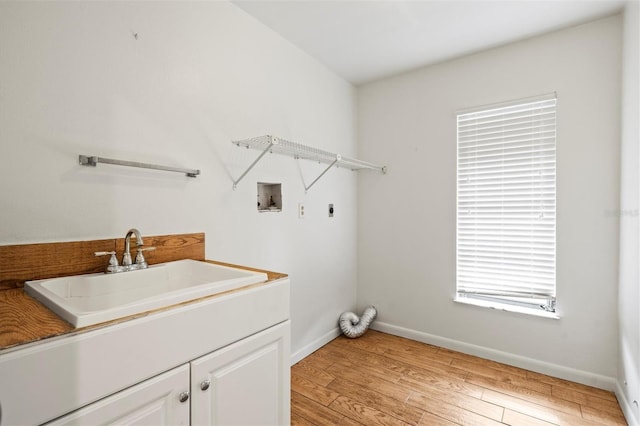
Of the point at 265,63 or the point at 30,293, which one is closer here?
the point at 30,293

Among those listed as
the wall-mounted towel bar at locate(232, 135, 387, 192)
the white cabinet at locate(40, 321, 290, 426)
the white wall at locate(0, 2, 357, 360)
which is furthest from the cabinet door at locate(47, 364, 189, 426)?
the wall-mounted towel bar at locate(232, 135, 387, 192)

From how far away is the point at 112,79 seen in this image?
136 centimetres

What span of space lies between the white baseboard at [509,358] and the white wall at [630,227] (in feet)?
0.46

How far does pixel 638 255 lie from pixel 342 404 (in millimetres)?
1753

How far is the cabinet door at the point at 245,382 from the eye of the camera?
1009 millimetres

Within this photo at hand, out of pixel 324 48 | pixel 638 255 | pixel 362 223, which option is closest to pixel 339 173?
pixel 362 223

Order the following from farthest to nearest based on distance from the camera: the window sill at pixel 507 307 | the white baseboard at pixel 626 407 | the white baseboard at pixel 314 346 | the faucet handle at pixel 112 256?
the white baseboard at pixel 314 346 → the window sill at pixel 507 307 → the white baseboard at pixel 626 407 → the faucet handle at pixel 112 256

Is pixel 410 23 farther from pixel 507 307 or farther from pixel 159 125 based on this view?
pixel 507 307

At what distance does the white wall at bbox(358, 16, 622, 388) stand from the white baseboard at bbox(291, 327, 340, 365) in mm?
458

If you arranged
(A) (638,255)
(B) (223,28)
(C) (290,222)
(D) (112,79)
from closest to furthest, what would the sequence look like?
(D) (112,79)
(A) (638,255)
(B) (223,28)
(C) (290,222)

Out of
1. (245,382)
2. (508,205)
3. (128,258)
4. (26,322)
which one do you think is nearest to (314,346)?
(245,382)

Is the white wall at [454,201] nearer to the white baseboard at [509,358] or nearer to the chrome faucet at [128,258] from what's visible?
the white baseboard at [509,358]

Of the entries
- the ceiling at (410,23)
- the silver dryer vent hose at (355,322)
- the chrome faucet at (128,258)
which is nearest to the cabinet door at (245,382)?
the chrome faucet at (128,258)

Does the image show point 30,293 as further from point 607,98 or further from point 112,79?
point 607,98
